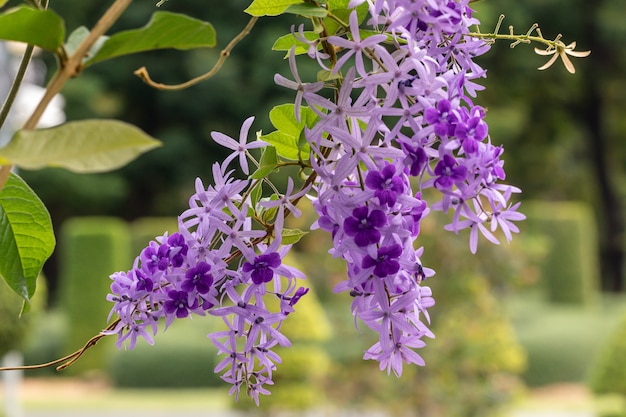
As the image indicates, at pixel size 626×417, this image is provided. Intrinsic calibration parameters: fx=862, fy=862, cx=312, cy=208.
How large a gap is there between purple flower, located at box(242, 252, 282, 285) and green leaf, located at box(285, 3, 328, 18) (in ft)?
0.46

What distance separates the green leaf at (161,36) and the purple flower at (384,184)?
0.15 m

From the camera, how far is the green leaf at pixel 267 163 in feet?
1.70

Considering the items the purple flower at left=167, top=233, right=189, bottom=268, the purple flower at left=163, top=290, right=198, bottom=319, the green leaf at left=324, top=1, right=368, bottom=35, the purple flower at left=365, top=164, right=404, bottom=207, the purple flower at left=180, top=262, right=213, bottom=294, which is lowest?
the purple flower at left=163, top=290, right=198, bottom=319

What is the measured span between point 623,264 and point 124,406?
494 inches

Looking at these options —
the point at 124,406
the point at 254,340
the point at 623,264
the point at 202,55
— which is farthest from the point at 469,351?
the point at 623,264

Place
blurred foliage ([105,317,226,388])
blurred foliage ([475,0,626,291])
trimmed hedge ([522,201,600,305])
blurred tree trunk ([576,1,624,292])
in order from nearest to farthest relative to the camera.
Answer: blurred foliage ([105,317,226,388]), trimmed hedge ([522,201,600,305]), blurred foliage ([475,0,626,291]), blurred tree trunk ([576,1,624,292])

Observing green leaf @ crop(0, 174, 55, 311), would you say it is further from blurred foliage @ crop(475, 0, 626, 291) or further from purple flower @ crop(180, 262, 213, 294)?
blurred foliage @ crop(475, 0, 626, 291)

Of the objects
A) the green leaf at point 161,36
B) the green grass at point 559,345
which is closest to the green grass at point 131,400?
the green grass at point 559,345

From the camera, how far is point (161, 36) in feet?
1.22

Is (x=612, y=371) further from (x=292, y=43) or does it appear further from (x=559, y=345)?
(x=292, y=43)

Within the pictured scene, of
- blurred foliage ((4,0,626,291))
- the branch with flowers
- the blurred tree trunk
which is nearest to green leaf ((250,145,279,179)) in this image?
the branch with flowers

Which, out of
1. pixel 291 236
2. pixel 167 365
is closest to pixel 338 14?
pixel 291 236

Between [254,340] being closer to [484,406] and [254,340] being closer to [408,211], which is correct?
[408,211]

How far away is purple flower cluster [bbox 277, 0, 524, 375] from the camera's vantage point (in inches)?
18.9
